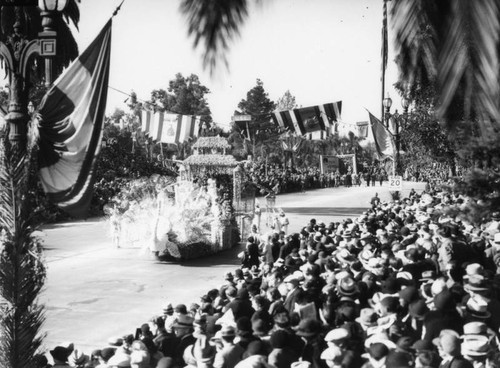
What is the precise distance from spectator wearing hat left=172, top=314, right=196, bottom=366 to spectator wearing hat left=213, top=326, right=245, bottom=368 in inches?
17.5

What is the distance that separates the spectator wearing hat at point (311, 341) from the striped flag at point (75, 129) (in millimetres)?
2235

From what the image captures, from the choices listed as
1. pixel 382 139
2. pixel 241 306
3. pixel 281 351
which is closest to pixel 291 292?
pixel 241 306

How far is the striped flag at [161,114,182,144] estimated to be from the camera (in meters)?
26.5

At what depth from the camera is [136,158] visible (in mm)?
30234

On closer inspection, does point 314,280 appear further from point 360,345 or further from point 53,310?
point 53,310

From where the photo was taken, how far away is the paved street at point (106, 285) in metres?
9.36

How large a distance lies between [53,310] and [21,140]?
7139 millimetres

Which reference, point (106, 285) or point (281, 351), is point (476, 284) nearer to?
point (281, 351)

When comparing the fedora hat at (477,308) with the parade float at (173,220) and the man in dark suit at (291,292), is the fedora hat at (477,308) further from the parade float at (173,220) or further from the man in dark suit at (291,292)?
the parade float at (173,220)

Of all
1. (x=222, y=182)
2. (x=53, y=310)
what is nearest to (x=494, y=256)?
(x=53, y=310)

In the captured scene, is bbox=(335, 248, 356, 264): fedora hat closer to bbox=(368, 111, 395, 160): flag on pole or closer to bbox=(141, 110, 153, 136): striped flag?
bbox=(368, 111, 395, 160): flag on pole

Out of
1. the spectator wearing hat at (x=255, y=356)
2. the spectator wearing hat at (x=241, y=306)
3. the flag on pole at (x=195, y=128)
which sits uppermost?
the flag on pole at (x=195, y=128)

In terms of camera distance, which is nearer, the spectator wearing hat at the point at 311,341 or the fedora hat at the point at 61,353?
the spectator wearing hat at the point at 311,341

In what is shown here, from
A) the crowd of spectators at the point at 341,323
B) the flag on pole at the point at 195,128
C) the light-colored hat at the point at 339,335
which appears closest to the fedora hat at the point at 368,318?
the crowd of spectators at the point at 341,323
